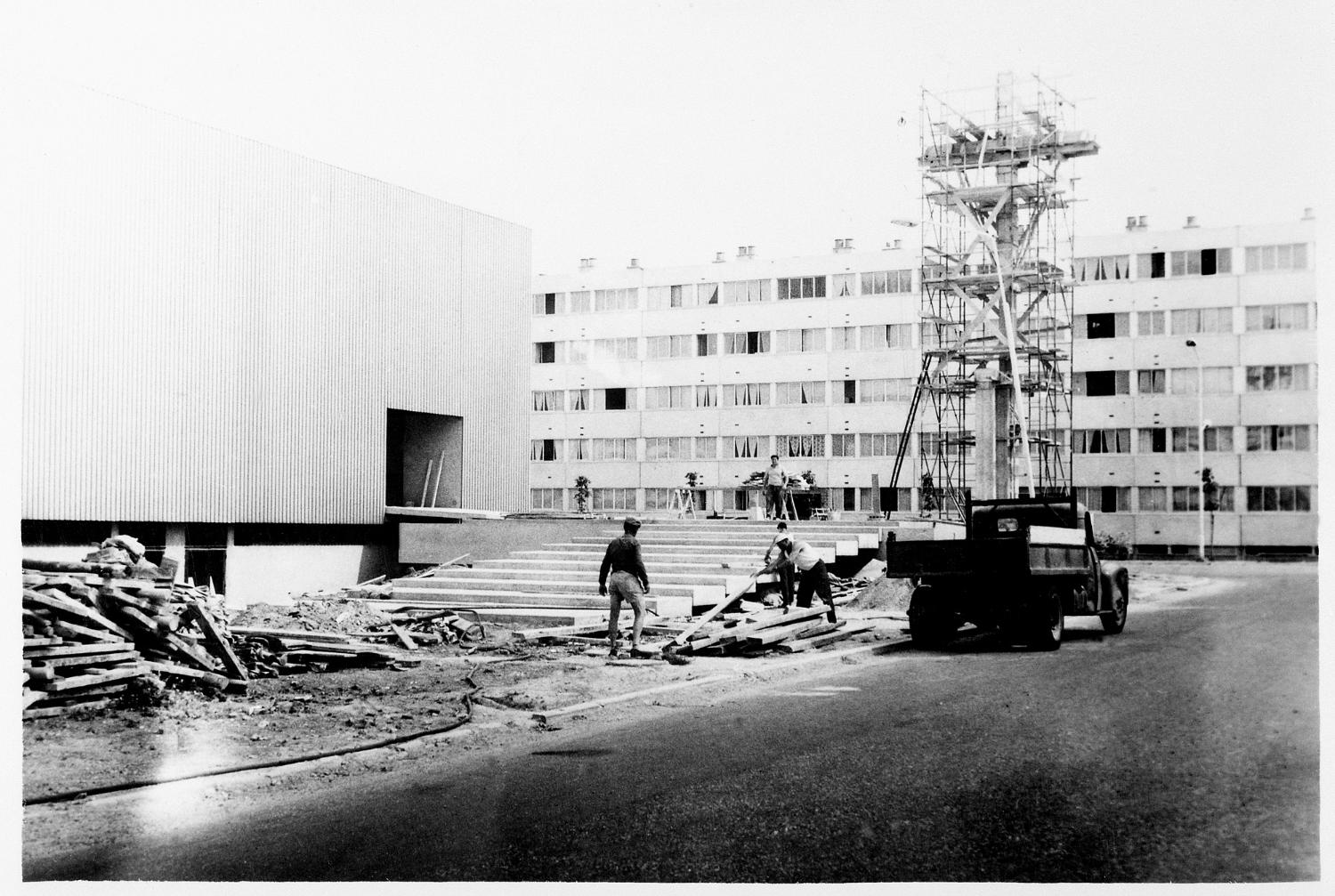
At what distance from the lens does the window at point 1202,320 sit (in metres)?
10.5

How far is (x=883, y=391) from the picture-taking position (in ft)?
173

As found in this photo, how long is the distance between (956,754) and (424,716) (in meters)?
4.94

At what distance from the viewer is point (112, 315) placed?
1435 cm

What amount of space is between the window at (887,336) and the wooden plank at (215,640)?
1740 inches

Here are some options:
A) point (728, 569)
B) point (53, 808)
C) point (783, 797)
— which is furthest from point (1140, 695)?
point (53, 808)

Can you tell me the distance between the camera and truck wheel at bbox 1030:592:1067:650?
1429cm

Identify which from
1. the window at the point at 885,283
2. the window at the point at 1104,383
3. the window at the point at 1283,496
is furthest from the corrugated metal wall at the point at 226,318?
the window at the point at 885,283

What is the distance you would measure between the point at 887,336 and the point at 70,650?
46.4 m

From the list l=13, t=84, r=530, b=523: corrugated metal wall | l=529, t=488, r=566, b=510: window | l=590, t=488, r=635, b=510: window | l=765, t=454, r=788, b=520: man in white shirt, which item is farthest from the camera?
l=529, t=488, r=566, b=510: window

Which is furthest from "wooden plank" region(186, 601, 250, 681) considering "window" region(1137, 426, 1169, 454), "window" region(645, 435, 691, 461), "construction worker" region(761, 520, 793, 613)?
"window" region(645, 435, 691, 461)

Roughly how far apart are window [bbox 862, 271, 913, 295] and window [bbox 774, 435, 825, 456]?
7684 millimetres

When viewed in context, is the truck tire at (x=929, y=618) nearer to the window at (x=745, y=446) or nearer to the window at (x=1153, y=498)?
the window at (x=1153, y=498)

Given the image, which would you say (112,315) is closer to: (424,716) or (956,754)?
(424,716)

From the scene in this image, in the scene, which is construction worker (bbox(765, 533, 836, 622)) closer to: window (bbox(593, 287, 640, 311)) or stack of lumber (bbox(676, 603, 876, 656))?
stack of lumber (bbox(676, 603, 876, 656))
